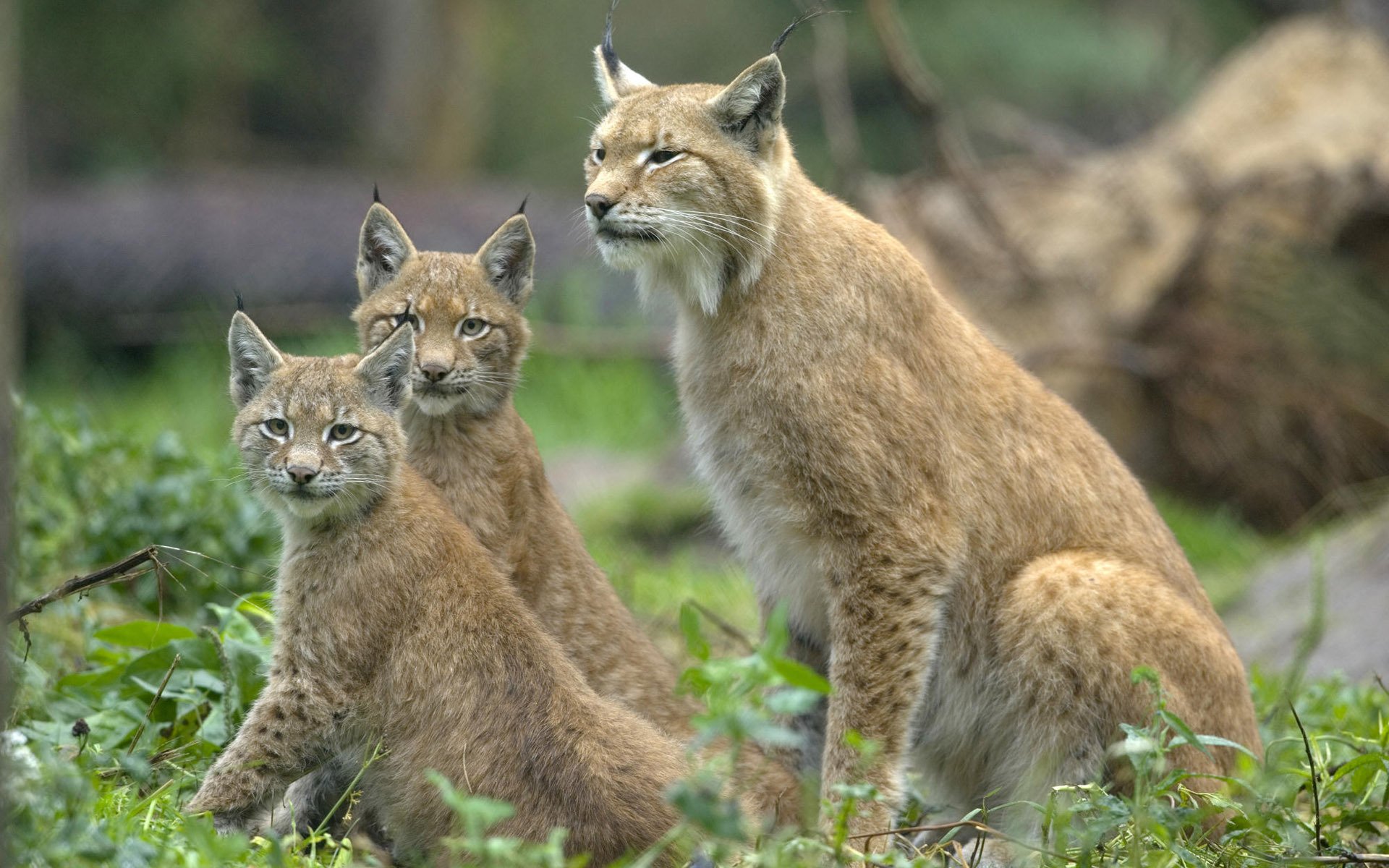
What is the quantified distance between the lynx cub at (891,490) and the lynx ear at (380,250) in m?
0.76

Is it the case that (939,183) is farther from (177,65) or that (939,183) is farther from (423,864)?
(177,65)

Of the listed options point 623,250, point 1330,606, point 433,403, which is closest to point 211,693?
point 433,403

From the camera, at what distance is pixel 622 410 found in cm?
1359

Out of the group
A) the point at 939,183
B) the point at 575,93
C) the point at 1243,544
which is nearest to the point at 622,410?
the point at 939,183

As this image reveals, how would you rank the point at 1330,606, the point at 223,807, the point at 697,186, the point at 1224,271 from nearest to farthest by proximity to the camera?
the point at 223,807
the point at 697,186
the point at 1330,606
the point at 1224,271

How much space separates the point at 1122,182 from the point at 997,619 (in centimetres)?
800

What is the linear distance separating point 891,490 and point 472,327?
1.62 m

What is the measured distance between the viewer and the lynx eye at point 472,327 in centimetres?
517

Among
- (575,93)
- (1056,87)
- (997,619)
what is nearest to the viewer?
(997,619)

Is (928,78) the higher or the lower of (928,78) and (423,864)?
the higher

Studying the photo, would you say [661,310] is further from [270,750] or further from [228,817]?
[228,817]

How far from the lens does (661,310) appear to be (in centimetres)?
580

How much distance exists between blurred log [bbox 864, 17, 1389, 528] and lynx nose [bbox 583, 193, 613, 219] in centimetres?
601

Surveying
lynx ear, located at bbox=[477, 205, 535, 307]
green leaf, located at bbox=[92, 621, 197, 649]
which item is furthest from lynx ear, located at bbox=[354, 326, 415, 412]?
green leaf, located at bbox=[92, 621, 197, 649]
